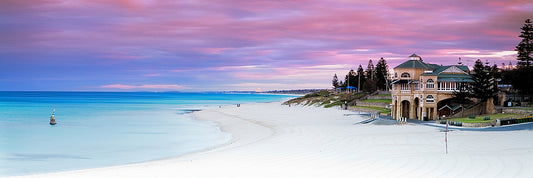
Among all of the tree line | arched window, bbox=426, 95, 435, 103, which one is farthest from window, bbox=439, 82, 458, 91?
the tree line

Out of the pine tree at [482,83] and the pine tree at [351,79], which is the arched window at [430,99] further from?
Result: the pine tree at [351,79]

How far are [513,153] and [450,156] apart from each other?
3.34 m

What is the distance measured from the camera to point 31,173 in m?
21.5

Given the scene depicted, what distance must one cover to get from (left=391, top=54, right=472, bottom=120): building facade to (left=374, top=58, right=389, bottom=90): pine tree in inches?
2221

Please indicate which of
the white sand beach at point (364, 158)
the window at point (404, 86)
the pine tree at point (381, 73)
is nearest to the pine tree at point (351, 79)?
the pine tree at point (381, 73)

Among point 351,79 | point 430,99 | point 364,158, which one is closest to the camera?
point 364,158

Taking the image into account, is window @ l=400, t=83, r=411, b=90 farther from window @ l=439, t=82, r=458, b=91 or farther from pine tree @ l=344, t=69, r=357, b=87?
pine tree @ l=344, t=69, r=357, b=87

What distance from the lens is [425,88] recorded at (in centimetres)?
4569

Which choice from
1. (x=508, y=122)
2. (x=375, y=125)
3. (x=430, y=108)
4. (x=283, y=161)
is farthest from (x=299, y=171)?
(x=430, y=108)

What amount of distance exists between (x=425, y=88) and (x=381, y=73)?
66188 mm

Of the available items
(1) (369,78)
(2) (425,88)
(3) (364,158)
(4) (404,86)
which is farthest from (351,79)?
(3) (364,158)

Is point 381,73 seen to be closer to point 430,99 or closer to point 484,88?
point 430,99

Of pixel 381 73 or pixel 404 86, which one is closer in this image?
pixel 404 86

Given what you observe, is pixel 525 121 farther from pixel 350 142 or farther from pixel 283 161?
pixel 283 161
